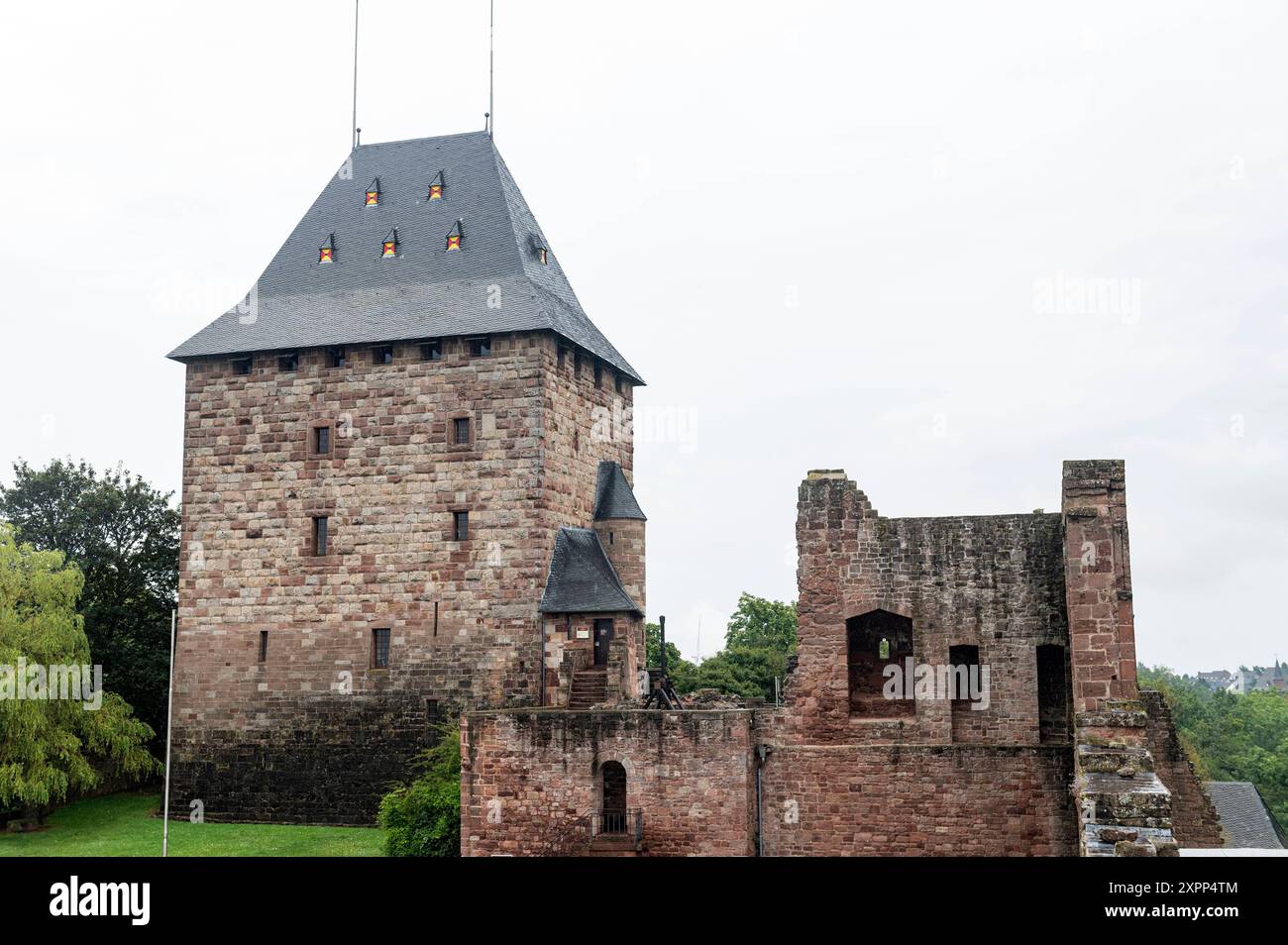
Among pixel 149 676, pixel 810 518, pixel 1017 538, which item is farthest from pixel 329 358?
pixel 1017 538

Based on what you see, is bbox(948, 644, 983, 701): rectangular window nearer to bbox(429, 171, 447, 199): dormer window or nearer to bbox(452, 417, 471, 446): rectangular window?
bbox(452, 417, 471, 446): rectangular window

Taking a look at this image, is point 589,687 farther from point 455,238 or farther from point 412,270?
point 455,238

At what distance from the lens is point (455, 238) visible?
34.1 metres

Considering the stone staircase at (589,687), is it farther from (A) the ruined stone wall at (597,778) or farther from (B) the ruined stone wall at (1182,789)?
(B) the ruined stone wall at (1182,789)

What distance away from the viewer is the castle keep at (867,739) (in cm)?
2111

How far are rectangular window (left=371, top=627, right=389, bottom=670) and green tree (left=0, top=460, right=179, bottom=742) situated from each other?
25.0ft

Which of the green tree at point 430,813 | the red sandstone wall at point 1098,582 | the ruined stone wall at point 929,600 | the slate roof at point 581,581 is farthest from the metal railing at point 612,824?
the slate roof at point 581,581

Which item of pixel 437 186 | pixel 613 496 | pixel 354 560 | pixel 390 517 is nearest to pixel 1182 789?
pixel 613 496

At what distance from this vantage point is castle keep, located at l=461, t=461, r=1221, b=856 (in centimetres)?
2111

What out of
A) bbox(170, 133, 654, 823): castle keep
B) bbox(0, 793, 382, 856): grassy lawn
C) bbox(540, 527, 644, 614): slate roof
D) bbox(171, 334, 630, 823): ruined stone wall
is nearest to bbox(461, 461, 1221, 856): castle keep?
bbox(170, 133, 654, 823): castle keep

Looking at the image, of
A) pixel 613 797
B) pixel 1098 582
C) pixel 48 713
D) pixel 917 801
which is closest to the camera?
pixel 1098 582

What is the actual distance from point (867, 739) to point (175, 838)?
634 inches

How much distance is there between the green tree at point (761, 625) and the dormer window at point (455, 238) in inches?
1046
